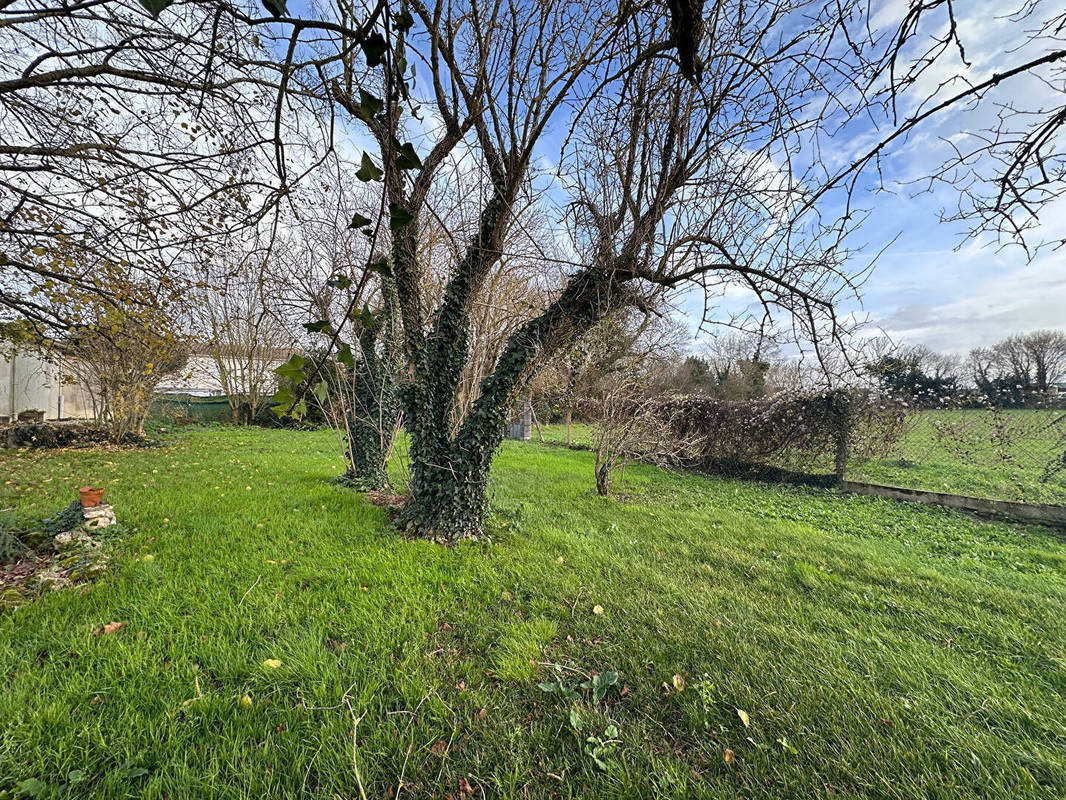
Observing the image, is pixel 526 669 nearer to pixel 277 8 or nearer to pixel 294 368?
pixel 294 368

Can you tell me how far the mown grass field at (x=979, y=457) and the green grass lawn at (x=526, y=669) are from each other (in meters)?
2.76

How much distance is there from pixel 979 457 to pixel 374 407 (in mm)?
10388

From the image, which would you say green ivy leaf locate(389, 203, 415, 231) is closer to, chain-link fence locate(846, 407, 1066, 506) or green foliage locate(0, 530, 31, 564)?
green foliage locate(0, 530, 31, 564)

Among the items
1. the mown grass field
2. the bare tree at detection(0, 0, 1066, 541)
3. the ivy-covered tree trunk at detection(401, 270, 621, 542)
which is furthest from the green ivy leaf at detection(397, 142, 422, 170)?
the mown grass field

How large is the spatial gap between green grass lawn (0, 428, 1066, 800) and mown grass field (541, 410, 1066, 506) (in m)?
2.76

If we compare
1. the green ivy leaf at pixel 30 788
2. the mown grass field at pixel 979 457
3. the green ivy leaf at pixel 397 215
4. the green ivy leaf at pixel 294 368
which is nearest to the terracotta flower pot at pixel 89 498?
the green ivy leaf at pixel 30 788

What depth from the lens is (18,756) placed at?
1507 millimetres

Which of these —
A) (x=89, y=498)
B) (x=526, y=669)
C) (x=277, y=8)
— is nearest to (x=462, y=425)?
(x=526, y=669)

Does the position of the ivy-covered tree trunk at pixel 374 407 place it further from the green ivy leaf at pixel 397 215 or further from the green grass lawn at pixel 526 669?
the green ivy leaf at pixel 397 215

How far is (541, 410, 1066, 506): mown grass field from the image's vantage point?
19.1 ft

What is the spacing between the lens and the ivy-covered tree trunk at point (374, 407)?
5557mm

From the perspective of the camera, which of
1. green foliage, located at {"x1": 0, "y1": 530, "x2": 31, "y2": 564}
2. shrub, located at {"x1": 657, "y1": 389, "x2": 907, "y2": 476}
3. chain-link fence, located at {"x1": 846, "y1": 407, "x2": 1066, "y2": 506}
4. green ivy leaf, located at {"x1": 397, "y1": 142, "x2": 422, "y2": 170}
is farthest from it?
shrub, located at {"x1": 657, "y1": 389, "x2": 907, "y2": 476}

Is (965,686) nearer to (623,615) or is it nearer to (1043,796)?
(1043,796)

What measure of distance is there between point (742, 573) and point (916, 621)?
110cm
